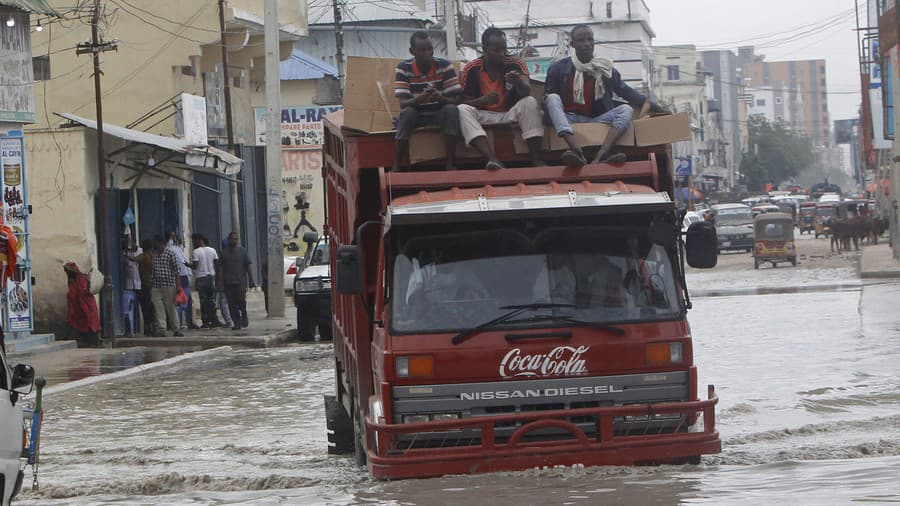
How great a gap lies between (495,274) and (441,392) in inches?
32.4

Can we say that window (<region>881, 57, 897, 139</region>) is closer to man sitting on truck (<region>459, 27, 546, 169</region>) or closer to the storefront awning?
the storefront awning

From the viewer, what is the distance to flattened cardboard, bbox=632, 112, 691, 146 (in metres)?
9.73

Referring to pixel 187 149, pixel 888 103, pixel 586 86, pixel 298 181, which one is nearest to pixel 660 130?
pixel 586 86

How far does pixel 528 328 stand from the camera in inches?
350

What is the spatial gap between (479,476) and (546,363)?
0.80 meters

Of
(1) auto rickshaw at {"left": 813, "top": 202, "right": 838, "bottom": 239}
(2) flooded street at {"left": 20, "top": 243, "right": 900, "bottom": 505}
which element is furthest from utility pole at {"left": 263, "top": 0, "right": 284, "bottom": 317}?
(1) auto rickshaw at {"left": 813, "top": 202, "right": 838, "bottom": 239}

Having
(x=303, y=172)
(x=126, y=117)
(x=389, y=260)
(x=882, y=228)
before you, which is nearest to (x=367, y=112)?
(x=389, y=260)

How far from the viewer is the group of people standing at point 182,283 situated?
26203 mm

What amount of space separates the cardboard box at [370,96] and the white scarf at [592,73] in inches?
50.8

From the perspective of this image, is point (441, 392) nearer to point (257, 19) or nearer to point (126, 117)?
point (126, 117)

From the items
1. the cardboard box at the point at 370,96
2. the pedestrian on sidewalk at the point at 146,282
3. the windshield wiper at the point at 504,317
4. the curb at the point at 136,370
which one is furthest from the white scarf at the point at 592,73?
the pedestrian on sidewalk at the point at 146,282

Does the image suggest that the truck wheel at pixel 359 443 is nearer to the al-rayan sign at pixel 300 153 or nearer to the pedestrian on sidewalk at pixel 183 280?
the pedestrian on sidewalk at pixel 183 280

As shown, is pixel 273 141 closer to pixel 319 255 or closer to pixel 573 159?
pixel 319 255

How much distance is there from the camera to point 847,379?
55.2 feet
